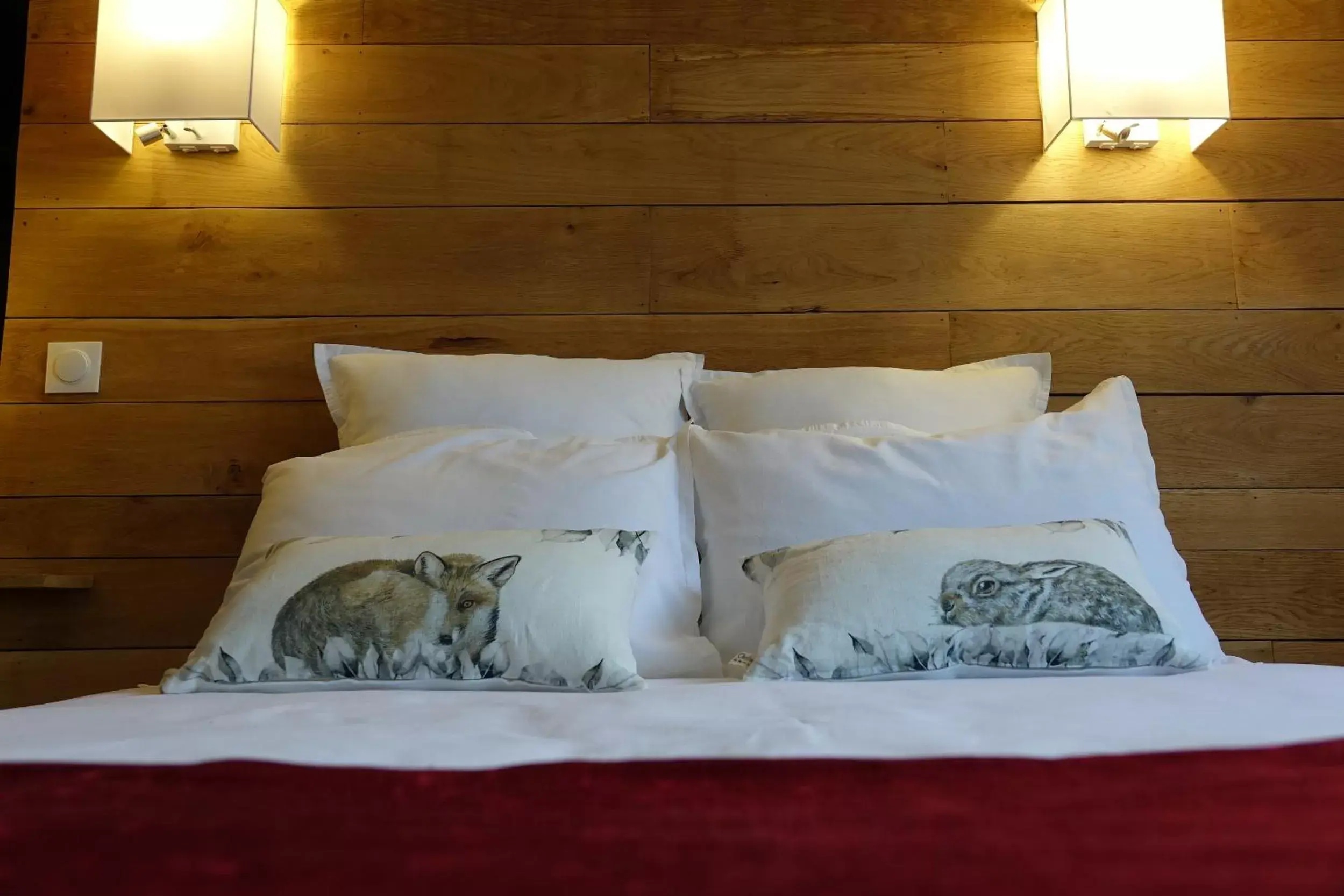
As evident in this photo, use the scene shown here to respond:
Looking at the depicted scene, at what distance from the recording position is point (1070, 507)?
1.63 metres

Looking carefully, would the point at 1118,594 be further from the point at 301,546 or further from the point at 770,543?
the point at 301,546

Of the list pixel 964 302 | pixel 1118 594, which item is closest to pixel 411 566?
pixel 1118 594

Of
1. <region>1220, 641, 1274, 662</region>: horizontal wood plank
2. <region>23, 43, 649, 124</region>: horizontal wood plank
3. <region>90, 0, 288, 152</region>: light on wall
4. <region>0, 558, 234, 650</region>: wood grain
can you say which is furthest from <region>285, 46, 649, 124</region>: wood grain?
<region>1220, 641, 1274, 662</region>: horizontal wood plank

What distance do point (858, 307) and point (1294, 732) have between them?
4.38 ft

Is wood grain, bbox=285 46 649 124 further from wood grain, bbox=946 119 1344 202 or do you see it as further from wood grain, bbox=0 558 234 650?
wood grain, bbox=0 558 234 650

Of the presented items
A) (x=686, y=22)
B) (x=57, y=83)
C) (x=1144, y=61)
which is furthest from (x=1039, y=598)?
(x=57, y=83)

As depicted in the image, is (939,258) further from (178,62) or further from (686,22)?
(178,62)

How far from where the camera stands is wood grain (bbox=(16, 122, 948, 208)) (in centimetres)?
220

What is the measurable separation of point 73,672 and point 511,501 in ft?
3.35

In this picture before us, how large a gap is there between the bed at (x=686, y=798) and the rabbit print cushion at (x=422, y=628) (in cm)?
20

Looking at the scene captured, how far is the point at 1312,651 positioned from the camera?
81.7 inches

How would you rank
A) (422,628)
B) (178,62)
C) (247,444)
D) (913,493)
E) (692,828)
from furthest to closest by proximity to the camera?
(247,444), (178,62), (913,493), (422,628), (692,828)

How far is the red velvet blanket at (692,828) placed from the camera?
0.59m

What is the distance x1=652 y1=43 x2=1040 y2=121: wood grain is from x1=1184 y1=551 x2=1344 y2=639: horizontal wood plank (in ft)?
3.13
